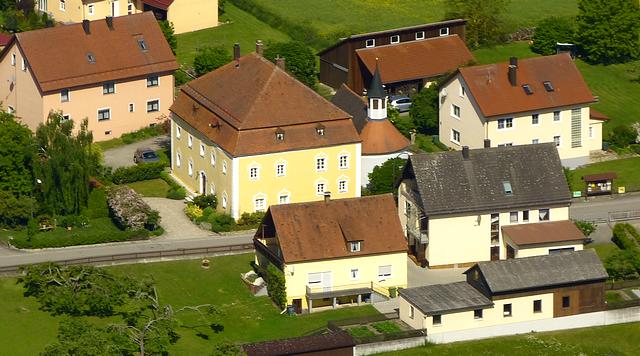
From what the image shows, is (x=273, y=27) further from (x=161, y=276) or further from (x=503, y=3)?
(x=161, y=276)

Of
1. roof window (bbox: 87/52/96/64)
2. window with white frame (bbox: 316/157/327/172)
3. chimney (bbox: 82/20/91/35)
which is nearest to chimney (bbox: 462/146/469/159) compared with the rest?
window with white frame (bbox: 316/157/327/172)

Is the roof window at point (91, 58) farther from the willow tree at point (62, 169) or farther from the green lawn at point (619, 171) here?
the green lawn at point (619, 171)

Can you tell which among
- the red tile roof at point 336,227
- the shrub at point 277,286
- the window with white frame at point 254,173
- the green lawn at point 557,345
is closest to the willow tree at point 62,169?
the window with white frame at point 254,173

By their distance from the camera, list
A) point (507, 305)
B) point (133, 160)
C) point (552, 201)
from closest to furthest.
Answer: point (507, 305) < point (552, 201) < point (133, 160)

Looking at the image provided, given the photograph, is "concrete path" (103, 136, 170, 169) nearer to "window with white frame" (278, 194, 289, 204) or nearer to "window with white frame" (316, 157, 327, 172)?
"window with white frame" (278, 194, 289, 204)

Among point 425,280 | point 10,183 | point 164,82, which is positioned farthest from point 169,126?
point 425,280

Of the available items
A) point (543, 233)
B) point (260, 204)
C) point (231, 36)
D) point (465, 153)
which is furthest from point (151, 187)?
point (231, 36)

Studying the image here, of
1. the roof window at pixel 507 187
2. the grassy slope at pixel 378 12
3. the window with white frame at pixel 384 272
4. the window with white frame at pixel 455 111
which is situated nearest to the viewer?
the window with white frame at pixel 384 272
